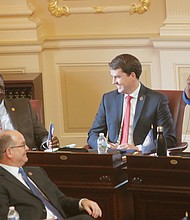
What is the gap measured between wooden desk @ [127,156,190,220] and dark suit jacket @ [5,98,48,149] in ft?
4.45

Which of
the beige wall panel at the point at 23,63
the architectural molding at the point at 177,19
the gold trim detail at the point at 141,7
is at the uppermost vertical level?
the gold trim detail at the point at 141,7

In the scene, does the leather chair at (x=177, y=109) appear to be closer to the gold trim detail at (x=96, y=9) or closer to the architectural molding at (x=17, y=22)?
the gold trim detail at (x=96, y=9)

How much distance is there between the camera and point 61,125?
8.54 meters

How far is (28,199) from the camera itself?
4793mm

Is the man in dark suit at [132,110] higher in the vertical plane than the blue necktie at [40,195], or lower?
higher

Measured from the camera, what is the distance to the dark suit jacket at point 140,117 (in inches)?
241

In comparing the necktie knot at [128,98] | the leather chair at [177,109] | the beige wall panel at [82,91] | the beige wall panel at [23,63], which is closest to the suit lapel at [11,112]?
the leather chair at [177,109]

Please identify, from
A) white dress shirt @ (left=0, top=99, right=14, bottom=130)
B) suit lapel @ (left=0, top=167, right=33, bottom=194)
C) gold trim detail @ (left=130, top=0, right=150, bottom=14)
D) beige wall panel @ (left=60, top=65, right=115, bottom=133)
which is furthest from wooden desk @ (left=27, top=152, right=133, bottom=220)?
gold trim detail @ (left=130, top=0, right=150, bottom=14)

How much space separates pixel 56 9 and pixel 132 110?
7.62 ft

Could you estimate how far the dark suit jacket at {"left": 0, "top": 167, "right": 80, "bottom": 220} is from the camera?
15.5ft

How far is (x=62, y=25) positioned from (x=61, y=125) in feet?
3.69

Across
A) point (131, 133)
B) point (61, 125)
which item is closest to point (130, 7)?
point (61, 125)

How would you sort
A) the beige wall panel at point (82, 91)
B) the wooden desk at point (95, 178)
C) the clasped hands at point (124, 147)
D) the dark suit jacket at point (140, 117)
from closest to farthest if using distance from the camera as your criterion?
the wooden desk at point (95, 178), the clasped hands at point (124, 147), the dark suit jacket at point (140, 117), the beige wall panel at point (82, 91)

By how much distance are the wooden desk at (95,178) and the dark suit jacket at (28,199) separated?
0.38m
